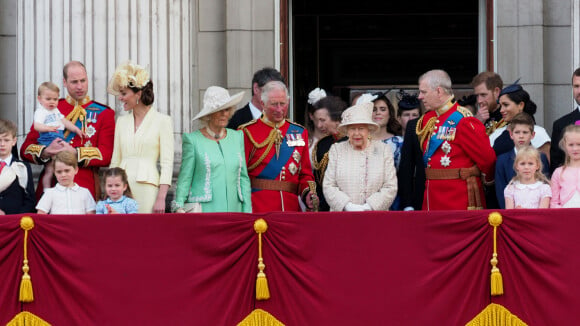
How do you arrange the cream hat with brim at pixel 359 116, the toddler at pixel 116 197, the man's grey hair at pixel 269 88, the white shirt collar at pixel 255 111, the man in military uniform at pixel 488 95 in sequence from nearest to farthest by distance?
the toddler at pixel 116 197
the cream hat with brim at pixel 359 116
the man's grey hair at pixel 269 88
the white shirt collar at pixel 255 111
the man in military uniform at pixel 488 95

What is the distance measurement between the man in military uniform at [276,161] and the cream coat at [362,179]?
0.33m

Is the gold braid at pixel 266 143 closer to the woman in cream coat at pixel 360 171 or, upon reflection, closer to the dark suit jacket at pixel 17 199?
the woman in cream coat at pixel 360 171

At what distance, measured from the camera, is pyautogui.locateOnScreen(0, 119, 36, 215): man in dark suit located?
404 inches

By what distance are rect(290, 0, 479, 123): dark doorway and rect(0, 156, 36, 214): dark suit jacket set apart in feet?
25.4

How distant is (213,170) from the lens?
1027cm

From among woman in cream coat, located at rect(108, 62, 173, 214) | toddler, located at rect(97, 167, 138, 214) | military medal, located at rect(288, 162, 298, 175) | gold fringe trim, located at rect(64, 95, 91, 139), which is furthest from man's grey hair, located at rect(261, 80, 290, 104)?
gold fringe trim, located at rect(64, 95, 91, 139)

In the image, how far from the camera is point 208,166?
10.3 meters

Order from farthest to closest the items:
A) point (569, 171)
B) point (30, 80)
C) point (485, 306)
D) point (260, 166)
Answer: point (30, 80) < point (260, 166) < point (569, 171) < point (485, 306)

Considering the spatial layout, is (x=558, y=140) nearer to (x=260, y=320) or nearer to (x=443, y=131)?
(x=443, y=131)

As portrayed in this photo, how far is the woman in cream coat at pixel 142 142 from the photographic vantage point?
1030 centimetres

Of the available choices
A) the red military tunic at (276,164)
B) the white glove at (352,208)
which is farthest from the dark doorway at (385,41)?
the white glove at (352,208)

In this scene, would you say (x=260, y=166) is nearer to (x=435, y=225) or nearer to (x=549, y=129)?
(x=435, y=225)

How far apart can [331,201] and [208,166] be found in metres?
0.95

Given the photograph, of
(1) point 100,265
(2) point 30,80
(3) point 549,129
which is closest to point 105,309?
(1) point 100,265
